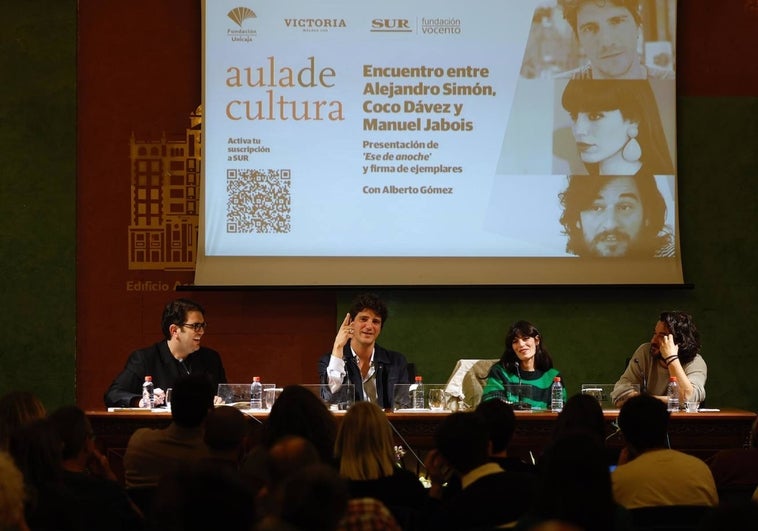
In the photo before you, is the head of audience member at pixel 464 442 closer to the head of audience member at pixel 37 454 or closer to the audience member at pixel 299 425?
the audience member at pixel 299 425

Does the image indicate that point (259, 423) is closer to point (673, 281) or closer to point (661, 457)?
point (661, 457)

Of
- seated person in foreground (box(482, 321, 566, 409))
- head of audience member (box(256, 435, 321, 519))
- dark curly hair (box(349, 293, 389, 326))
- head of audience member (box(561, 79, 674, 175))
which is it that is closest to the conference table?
seated person in foreground (box(482, 321, 566, 409))

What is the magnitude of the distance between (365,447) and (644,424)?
0.88 meters

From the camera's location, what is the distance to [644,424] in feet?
11.2

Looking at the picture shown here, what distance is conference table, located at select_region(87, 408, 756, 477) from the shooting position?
533 cm

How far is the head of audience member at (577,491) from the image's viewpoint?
2.28 meters

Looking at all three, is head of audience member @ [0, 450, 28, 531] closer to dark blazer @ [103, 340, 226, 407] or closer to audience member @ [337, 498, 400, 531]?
audience member @ [337, 498, 400, 531]

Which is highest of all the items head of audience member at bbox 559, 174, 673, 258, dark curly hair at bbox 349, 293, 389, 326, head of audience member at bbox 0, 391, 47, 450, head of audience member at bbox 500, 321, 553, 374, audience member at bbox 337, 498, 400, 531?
head of audience member at bbox 559, 174, 673, 258

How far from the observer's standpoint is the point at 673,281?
6965 mm

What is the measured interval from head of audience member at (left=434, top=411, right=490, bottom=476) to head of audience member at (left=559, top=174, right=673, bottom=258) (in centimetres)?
386

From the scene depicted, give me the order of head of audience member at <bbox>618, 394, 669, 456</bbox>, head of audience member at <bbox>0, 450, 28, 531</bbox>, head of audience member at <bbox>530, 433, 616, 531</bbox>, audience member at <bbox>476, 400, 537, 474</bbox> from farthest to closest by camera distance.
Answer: audience member at <bbox>476, 400, 537, 474</bbox>
head of audience member at <bbox>618, 394, 669, 456</bbox>
head of audience member at <bbox>0, 450, 28, 531</bbox>
head of audience member at <bbox>530, 433, 616, 531</bbox>

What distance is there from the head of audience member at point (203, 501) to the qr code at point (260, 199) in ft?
15.6

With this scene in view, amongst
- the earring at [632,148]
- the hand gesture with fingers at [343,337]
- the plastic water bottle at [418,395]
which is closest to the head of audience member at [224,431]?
the plastic water bottle at [418,395]

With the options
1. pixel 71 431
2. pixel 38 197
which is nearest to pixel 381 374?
pixel 71 431
